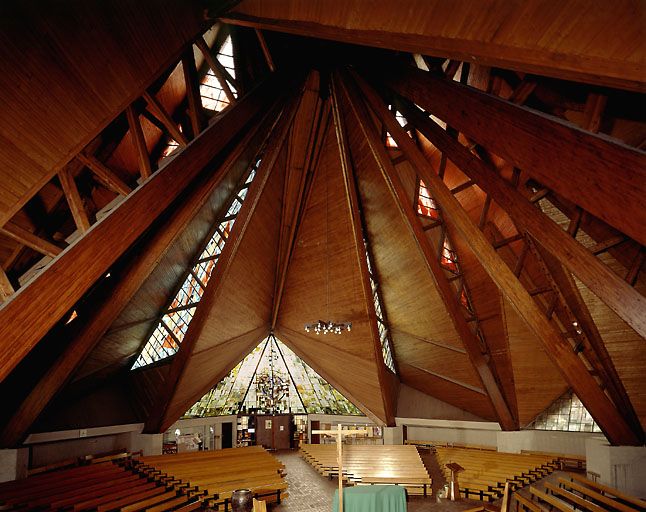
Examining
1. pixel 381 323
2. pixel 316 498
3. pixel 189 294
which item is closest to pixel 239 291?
pixel 189 294

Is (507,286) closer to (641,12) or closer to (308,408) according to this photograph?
(641,12)

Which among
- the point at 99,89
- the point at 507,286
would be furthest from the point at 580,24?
the point at 507,286

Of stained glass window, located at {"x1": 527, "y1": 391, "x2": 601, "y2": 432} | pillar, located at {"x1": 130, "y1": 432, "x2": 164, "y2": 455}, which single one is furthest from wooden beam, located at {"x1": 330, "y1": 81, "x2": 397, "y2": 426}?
pillar, located at {"x1": 130, "y1": 432, "x2": 164, "y2": 455}

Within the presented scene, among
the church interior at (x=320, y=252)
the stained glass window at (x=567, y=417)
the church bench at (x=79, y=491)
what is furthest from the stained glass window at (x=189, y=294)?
the stained glass window at (x=567, y=417)

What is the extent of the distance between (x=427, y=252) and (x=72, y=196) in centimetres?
753

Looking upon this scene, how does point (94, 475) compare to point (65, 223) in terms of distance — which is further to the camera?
point (94, 475)

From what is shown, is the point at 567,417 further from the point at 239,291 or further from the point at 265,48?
the point at 265,48

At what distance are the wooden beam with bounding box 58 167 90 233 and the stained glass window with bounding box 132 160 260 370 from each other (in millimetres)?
6642

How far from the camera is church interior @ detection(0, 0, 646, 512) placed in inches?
179

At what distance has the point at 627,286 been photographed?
5738 millimetres

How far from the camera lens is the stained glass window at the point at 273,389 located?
60.7 ft

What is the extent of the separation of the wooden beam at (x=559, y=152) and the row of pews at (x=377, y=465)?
760 centimetres

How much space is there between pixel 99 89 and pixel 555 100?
5720mm

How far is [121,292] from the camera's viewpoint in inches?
340
